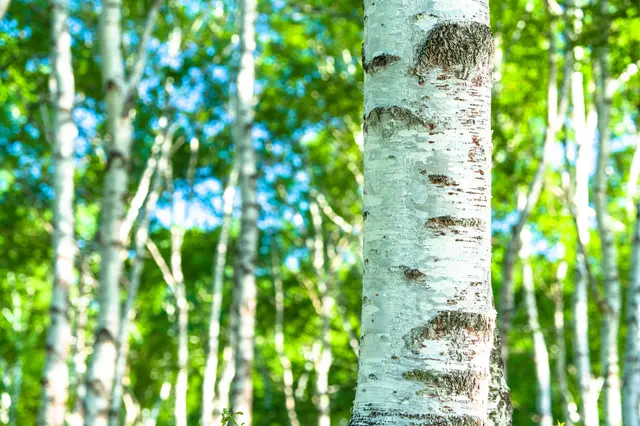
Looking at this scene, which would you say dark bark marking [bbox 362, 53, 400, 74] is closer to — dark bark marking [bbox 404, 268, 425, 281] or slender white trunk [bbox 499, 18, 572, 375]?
dark bark marking [bbox 404, 268, 425, 281]

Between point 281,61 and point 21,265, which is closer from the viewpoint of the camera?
point 281,61

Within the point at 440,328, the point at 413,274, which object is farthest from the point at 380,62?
the point at 440,328

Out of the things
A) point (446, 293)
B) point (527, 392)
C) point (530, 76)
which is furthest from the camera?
point (527, 392)

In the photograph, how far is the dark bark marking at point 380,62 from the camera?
2199 mm

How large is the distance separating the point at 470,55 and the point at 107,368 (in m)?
4.90

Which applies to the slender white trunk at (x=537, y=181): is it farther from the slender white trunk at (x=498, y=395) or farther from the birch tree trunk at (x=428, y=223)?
the birch tree trunk at (x=428, y=223)

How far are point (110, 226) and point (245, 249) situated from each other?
140 cm

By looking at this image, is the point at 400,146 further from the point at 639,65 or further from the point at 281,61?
the point at 281,61

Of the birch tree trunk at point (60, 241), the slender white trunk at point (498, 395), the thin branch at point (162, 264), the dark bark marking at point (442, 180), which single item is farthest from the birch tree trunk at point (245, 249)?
the thin branch at point (162, 264)

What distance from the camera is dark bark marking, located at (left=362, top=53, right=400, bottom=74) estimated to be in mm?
2199

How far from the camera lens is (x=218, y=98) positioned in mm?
16609

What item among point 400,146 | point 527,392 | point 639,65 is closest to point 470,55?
point 400,146

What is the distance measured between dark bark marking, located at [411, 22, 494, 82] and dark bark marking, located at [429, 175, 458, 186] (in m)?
0.28

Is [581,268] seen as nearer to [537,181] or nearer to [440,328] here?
[537,181]
